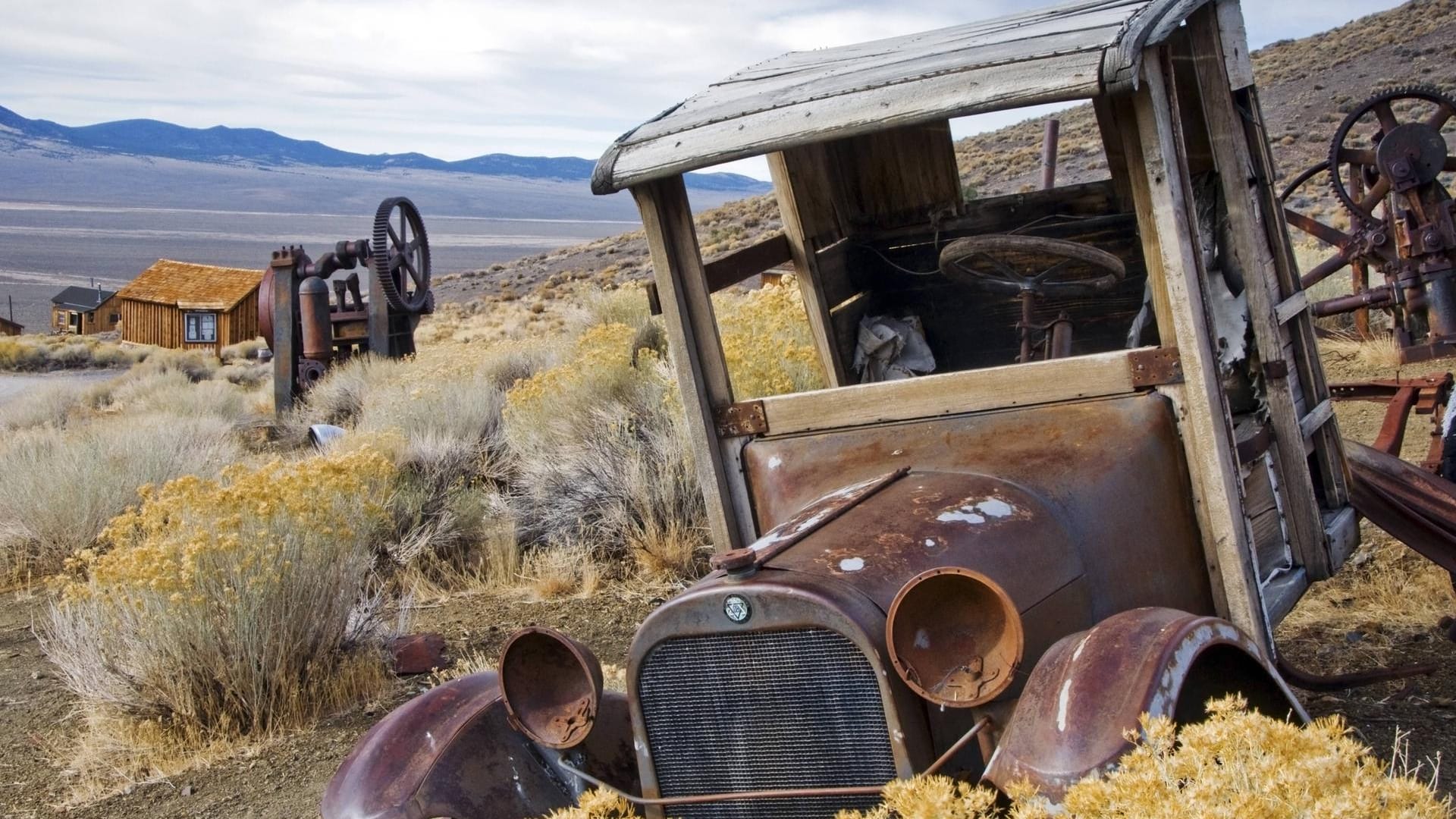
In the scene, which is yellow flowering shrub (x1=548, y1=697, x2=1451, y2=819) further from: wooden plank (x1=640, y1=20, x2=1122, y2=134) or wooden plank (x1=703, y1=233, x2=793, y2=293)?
wooden plank (x1=703, y1=233, x2=793, y2=293)

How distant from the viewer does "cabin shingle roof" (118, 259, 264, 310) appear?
3019 cm

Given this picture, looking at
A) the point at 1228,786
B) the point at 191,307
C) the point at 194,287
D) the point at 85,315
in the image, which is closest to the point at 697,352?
the point at 1228,786

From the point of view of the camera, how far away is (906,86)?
316 centimetres

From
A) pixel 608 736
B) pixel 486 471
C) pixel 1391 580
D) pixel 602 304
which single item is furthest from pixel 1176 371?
pixel 602 304

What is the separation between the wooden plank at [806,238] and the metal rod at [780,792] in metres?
2.23

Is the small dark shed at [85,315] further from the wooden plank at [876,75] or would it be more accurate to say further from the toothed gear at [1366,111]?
the wooden plank at [876,75]

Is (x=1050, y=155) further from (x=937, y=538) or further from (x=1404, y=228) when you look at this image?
(x=937, y=538)

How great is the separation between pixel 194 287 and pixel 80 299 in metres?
10.7

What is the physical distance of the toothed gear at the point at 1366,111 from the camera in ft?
27.9

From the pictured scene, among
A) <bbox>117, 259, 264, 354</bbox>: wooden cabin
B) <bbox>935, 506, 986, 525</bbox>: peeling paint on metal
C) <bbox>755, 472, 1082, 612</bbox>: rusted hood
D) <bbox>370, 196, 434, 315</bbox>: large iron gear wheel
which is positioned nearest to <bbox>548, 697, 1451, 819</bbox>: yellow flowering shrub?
<bbox>755, 472, 1082, 612</bbox>: rusted hood

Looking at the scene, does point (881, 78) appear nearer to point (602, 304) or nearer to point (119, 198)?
point (602, 304)

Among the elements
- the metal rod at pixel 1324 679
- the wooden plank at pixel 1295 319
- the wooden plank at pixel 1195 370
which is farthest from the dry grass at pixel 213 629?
the wooden plank at pixel 1295 319

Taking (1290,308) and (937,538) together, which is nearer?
(937,538)

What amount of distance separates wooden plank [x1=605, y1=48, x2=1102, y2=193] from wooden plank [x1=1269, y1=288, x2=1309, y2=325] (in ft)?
4.28
